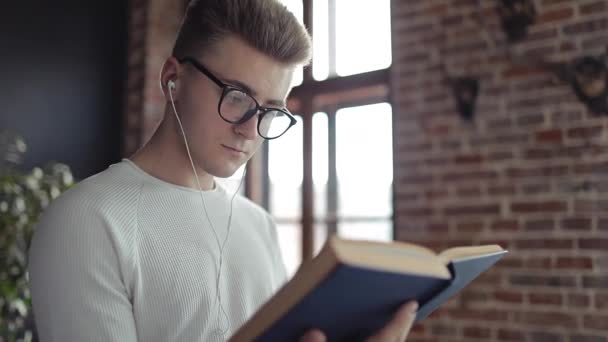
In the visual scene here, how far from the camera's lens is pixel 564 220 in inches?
96.0

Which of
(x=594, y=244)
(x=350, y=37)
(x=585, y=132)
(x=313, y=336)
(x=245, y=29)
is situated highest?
(x=350, y=37)

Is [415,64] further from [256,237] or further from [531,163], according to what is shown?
[256,237]

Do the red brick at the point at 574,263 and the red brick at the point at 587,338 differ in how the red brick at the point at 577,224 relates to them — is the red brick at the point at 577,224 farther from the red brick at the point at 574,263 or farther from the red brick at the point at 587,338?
the red brick at the point at 587,338

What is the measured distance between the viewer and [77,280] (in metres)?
0.95

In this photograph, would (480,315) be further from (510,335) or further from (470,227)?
(470,227)

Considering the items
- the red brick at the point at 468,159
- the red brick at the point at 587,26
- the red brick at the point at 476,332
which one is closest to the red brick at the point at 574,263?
the red brick at the point at 476,332

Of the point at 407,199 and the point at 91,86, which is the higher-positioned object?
the point at 91,86

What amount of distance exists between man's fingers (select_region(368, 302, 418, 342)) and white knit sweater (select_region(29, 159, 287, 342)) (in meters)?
0.40

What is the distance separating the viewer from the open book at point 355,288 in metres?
0.68

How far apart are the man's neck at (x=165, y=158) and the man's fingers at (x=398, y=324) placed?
55 centimetres

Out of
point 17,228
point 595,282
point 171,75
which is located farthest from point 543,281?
point 17,228

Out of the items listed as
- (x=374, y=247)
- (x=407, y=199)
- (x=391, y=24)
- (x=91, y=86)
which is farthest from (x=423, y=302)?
(x=91, y=86)

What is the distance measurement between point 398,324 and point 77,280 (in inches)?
19.6

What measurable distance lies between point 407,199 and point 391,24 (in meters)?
0.92
